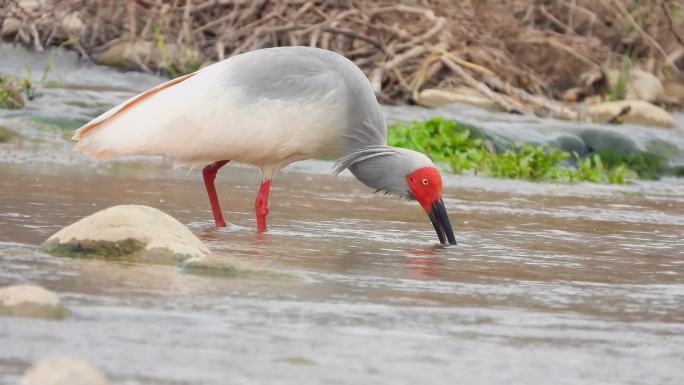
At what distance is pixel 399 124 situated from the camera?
11.1m

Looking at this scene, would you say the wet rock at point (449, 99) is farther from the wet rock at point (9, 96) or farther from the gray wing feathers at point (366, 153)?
the gray wing feathers at point (366, 153)

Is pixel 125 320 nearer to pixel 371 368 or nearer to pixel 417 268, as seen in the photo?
pixel 371 368

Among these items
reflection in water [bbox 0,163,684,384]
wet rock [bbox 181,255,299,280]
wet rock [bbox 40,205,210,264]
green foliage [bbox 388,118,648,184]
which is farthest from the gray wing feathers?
green foliage [bbox 388,118,648,184]

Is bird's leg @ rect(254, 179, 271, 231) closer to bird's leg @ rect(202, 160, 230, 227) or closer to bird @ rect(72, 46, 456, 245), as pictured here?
bird @ rect(72, 46, 456, 245)

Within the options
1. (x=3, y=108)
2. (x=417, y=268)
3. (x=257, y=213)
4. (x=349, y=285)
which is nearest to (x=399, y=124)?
(x=3, y=108)

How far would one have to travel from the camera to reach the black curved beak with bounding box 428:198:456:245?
6590mm

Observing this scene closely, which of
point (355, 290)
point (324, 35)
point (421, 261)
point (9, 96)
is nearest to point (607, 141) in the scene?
point (324, 35)

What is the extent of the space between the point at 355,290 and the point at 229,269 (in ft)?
1.44

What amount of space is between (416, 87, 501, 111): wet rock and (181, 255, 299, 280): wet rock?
8.23 m

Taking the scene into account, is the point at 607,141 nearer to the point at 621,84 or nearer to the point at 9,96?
the point at 621,84

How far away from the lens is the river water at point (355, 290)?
353 centimetres

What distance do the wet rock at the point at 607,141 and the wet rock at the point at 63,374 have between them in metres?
9.29

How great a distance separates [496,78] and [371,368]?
1034cm

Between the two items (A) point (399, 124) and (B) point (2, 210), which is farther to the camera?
(A) point (399, 124)
